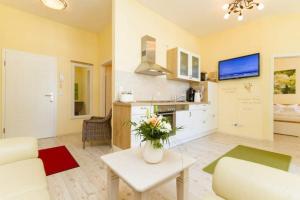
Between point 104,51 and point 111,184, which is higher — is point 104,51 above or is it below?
above

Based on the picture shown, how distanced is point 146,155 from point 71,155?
1993mm

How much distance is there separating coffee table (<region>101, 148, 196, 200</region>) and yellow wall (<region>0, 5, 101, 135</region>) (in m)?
3.23

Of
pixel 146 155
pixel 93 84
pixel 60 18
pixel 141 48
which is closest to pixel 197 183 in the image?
pixel 146 155

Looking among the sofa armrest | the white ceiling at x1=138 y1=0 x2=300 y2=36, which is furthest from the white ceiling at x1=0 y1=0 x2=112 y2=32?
the sofa armrest

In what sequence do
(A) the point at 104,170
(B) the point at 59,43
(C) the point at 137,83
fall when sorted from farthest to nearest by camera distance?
(B) the point at 59,43, (C) the point at 137,83, (A) the point at 104,170

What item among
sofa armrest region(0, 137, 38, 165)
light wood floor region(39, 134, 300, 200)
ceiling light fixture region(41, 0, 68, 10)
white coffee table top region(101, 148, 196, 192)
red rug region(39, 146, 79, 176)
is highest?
ceiling light fixture region(41, 0, 68, 10)

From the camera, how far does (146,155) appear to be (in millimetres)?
1149

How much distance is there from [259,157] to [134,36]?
10.6ft

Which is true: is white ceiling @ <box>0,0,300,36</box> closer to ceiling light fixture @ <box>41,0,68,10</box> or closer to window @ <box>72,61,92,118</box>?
ceiling light fixture @ <box>41,0,68,10</box>

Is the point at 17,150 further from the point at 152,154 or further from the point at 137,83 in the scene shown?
the point at 137,83

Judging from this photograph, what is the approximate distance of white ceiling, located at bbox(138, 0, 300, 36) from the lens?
301 centimetres

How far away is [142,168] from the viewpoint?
1.07 m


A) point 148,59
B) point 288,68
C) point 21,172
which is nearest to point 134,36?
point 148,59

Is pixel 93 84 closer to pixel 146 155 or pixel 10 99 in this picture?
pixel 10 99
